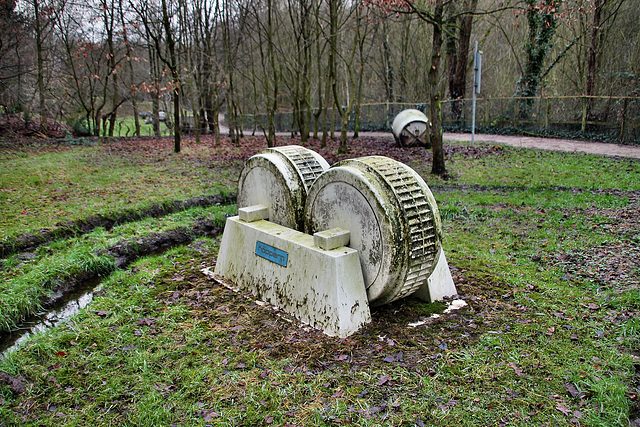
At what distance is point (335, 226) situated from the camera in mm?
5016

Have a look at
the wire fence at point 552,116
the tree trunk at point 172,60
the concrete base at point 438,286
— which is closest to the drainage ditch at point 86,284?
the concrete base at point 438,286

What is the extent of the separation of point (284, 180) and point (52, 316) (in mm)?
3407

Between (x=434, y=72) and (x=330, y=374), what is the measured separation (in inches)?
346

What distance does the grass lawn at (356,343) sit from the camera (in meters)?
3.48

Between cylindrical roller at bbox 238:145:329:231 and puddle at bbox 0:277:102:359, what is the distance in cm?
268

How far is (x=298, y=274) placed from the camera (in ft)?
16.2

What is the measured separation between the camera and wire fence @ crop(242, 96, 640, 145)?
1587 cm

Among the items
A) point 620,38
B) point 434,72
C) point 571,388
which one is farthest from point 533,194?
point 620,38

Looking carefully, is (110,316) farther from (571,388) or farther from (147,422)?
(571,388)

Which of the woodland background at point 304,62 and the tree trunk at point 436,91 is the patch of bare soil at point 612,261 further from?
the woodland background at point 304,62

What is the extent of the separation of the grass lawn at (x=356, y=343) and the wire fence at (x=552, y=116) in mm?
9408

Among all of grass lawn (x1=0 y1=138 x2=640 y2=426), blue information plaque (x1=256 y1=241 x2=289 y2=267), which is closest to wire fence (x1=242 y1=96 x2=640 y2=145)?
grass lawn (x1=0 y1=138 x2=640 y2=426)

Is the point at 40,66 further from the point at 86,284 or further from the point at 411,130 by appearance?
the point at 86,284

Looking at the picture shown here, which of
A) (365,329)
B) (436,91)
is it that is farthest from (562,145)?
(365,329)
